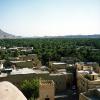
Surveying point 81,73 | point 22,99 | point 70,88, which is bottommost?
point 70,88

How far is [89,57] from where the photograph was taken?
46.4 m

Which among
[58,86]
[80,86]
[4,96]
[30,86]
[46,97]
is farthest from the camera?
[58,86]

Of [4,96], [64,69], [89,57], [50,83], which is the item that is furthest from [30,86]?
[89,57]

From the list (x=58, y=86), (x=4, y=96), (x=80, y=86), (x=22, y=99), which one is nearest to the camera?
(x=4, y=96)

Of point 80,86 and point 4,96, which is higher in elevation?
point 4,96

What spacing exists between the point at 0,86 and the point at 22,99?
1075 millimetres

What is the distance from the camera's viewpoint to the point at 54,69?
32.8 metres

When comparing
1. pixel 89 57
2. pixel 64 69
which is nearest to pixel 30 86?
pixel 64 69

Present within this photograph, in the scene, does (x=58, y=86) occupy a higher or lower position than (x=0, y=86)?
lower

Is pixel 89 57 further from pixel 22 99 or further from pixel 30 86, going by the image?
pixel 22 99

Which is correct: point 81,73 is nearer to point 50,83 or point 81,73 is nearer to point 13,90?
point 50,83

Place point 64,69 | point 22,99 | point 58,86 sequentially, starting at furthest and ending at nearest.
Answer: point 64,69 → point 58,86 → point 22,99

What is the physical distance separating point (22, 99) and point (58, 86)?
55.5 feet

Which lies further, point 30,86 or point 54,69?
point 54,69
